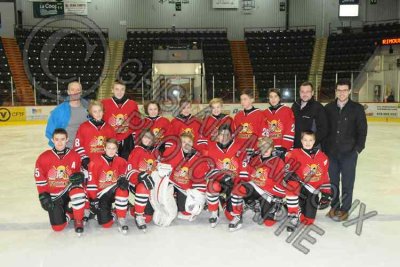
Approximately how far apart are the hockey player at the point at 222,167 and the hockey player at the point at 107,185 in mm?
823

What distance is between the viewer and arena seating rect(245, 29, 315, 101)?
20589 mm

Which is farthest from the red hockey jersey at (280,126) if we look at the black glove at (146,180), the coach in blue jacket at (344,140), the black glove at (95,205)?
the black glove at (95,205)

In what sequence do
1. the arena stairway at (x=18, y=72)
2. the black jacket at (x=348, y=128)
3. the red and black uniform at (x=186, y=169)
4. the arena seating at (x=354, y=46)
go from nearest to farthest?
the black jacket at (x=348, y=128)
the red and black uniform at (x=186, y=169)
the arena stairway at (x=18, y=72)
the arena seating at (x=354, y=46)

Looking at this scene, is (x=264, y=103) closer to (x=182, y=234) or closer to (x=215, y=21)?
(x=215, y=21)

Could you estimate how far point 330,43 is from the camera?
70.4 ft

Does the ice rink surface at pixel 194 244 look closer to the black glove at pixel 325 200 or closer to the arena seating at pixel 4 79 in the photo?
the black glove at pixel 325 200

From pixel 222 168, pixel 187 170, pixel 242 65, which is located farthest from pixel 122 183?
pixel 242 65

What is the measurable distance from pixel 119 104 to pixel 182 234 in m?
1.57

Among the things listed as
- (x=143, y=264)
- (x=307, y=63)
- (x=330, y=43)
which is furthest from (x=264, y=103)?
(x=143, y=264)

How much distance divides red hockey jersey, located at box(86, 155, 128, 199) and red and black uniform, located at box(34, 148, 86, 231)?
0.13 m

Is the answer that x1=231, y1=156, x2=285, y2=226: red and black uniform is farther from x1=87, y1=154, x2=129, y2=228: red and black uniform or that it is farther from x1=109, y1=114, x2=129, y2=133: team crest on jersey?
x1=109, y1=114, x2=129, y2=133: team crest on jersey

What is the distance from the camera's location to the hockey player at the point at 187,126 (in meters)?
4.79

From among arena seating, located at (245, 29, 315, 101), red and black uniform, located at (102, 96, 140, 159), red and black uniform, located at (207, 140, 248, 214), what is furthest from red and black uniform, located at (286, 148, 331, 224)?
arena seating, located at (245, 29, 315, 101)

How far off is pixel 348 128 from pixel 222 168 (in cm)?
128
